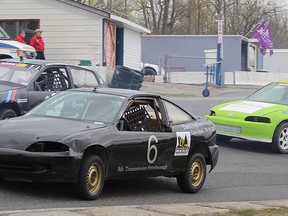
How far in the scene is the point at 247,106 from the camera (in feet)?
43.8

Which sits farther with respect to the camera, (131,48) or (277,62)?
(277,62)

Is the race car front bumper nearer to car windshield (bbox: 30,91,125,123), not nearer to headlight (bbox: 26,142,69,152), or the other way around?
headlight (bbox: 26,142,69,152)

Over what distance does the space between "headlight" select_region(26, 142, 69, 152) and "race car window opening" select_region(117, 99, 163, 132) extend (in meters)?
1.08

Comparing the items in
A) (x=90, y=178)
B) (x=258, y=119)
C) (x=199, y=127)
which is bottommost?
(x=90, y=178)

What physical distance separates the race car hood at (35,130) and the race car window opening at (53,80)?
410cm

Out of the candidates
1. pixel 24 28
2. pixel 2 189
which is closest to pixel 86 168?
pixel 2 189

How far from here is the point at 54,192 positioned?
7.44 m

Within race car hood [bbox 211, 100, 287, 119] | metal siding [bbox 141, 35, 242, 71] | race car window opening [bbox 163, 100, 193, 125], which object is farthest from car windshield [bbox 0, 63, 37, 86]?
metal siding [bbox 141, 35, 242, 71]

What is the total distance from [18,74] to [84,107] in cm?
389

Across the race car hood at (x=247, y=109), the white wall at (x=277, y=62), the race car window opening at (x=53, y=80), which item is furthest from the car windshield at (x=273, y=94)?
the white wall at (x=277, y=62)

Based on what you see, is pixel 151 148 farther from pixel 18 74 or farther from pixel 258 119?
pixel 258 119

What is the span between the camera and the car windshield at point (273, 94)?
1364 centimetres

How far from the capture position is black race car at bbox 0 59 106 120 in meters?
10.7

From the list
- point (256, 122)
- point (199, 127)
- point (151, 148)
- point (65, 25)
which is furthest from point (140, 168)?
point (65, 25)
